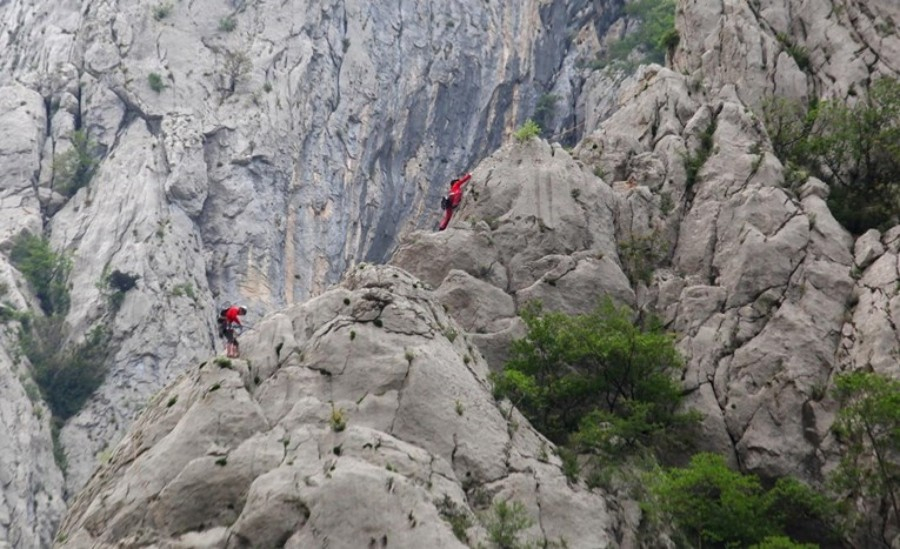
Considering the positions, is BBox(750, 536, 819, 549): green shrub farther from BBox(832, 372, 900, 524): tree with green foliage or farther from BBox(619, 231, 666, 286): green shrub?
BBox(619, 231, 666, 286): green shrub

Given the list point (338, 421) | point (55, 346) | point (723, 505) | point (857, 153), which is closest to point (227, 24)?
point (55, 346)

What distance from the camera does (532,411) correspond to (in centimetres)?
2700

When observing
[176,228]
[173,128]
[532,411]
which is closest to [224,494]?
[532,411]

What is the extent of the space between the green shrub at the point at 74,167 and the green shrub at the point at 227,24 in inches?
605

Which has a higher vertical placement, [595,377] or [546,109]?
[595,377]

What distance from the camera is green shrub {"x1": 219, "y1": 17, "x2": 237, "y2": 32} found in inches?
3199

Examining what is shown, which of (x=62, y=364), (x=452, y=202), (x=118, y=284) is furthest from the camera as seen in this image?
(x=118, y=284)

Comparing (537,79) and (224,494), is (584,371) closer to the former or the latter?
(224,494)

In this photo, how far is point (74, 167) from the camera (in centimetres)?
7206

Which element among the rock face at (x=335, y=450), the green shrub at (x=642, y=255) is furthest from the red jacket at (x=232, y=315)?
the green shrub at (x=642, y=255)

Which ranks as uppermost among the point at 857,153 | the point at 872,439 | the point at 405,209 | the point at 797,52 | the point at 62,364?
the point at 797,52

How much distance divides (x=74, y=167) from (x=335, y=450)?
2278 inches

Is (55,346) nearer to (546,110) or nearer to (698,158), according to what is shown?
(698,158)

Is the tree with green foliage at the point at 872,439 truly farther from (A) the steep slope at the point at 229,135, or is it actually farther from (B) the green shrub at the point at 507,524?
(A) the steep slope at the point at 229,135
